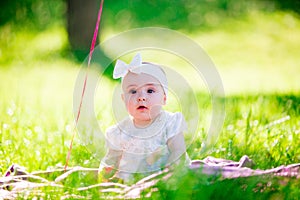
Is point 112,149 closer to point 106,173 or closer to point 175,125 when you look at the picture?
point 106,173

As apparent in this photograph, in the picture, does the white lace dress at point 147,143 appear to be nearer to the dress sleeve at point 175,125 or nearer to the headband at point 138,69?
the dress sleeve at point 175,125

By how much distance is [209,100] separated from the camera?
11.7ft

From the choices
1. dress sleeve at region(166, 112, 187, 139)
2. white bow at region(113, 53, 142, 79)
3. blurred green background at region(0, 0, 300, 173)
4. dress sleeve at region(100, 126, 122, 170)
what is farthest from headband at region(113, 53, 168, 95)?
blurred green background at region(0, 0, 300, 173)

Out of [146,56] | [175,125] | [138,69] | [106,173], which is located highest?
[146,56]

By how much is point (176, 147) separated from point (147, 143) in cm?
11

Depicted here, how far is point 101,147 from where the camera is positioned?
2.71 metres

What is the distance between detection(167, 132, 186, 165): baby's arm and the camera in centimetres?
238

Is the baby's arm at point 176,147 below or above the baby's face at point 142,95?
below

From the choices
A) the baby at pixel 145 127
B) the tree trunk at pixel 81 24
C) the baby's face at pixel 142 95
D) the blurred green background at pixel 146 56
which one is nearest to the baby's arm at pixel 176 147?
the baby at pixel 145 127

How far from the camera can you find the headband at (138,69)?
2359mm

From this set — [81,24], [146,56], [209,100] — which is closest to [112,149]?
[209,100]

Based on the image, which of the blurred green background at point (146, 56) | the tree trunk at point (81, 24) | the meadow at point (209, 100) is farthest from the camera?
the tree trunk at point (81, 24)

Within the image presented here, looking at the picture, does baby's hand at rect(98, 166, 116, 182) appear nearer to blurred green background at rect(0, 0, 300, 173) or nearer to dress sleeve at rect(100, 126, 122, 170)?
dress sleeve at rect(100, 126, 122, 170)

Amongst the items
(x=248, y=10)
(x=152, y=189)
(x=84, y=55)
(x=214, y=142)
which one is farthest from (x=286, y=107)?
(x=248, y=10)
